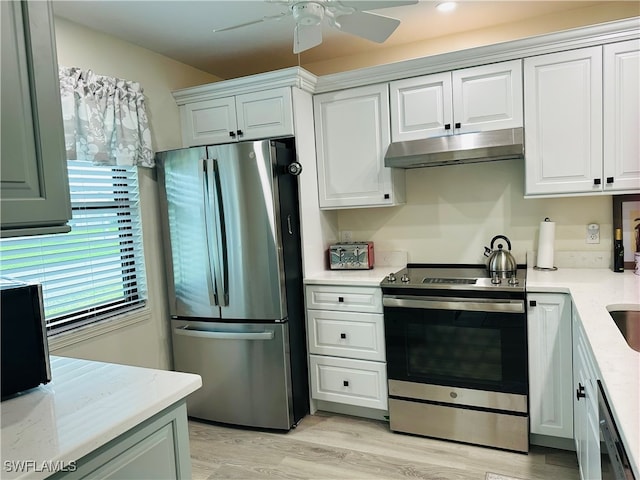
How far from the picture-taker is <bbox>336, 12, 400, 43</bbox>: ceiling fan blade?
6.32 feet

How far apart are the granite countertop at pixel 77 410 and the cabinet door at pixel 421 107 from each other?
2.12 metres

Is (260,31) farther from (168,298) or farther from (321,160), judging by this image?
(168,298)

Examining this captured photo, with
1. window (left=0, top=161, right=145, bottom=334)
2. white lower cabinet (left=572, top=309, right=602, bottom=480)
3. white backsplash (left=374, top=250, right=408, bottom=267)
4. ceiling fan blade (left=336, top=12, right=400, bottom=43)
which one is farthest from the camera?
white backsplash (left=374, top=250, right=408, bottom=267)

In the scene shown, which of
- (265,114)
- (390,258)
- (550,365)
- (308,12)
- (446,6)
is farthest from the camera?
(390,258)

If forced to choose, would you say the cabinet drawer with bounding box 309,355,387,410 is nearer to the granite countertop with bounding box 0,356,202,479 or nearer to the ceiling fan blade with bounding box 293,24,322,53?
the granite countertop with bounding box 0,356,202,479

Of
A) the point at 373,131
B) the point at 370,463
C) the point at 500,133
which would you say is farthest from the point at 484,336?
the point at 373,131

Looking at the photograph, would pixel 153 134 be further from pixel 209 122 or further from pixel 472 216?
pixel 472 216

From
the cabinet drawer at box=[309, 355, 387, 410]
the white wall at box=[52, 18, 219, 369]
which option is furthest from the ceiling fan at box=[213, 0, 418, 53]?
the cabinet drawer at box=[309, 355, 387, 410]

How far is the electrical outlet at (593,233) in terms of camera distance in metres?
2.80

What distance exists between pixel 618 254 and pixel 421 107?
4.93 feet

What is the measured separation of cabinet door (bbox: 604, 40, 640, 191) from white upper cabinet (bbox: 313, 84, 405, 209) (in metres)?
1.25

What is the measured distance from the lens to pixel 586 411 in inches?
69.8

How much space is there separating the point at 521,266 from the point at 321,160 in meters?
1.56

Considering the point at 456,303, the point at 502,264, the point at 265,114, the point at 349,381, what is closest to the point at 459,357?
the point at 456,303
